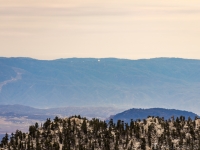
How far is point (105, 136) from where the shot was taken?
91.9 m

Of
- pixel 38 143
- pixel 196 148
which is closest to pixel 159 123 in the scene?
pixel 196 148

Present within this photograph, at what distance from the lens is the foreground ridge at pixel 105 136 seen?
88.6 metres

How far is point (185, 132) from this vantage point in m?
94.0

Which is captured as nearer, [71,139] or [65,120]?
[71,139]

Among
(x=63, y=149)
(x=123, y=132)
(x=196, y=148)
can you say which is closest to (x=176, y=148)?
(x=196, y=148)

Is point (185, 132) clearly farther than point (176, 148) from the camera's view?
Yes

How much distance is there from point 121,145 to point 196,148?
9347 millimetres

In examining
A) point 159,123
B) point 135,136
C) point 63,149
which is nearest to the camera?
point 63,149

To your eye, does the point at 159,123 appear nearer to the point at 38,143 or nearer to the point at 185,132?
the point at 185,132

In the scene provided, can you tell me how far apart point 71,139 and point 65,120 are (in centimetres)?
800

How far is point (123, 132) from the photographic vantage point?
9325 cm

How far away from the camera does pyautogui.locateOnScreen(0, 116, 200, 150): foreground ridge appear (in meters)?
88.6

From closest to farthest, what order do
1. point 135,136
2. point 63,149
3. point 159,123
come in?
1. point 63,149
2. point 135,136
3. point 159,123

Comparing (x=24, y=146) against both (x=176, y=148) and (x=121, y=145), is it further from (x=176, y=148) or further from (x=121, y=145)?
(x=176, y=148)
